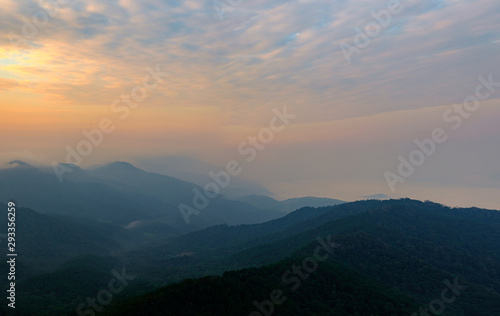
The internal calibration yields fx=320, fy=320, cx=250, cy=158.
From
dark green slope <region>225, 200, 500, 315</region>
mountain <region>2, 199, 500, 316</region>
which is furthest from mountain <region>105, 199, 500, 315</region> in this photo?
mountain <region>2, 199, 500, 316</region>

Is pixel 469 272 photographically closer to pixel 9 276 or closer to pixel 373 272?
pixel 373 272

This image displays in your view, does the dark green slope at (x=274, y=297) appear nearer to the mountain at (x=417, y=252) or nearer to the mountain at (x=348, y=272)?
the mountain at (x=348, y=272)

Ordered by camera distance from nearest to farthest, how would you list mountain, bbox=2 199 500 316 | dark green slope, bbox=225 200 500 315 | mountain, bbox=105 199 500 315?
mountain, bbox=2 199 500 316, mountain, bbox=105 199 500 315, dark green slope, bbox=225 200 500 315

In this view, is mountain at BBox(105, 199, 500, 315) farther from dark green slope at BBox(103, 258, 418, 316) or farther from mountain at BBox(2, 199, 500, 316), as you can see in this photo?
dark green slope at BBox(103, 258, 418, 316)

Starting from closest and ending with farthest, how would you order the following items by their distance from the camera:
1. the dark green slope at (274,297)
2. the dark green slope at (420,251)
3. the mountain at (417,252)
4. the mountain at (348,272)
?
the dark green slope at (274,297), the mountain at (348,272), the mountain at (417,252), the dark green slope at (420,251)

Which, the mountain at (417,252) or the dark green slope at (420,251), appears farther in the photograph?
the dark green slope at (420,251)

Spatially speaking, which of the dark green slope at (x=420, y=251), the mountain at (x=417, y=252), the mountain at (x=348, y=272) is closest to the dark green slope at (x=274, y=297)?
the mountain at (x=348, y=272)

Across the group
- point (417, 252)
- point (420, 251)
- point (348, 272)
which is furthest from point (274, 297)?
point (420, 251)

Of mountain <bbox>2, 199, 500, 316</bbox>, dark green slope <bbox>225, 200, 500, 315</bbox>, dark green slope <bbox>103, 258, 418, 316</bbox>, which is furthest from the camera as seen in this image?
Result: dark green slope <bbox>225, 200, 500, 315</bbox>

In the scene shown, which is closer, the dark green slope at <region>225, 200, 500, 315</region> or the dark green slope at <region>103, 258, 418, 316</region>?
the dark green slope at <region>103, 258, 418, 316</region>
